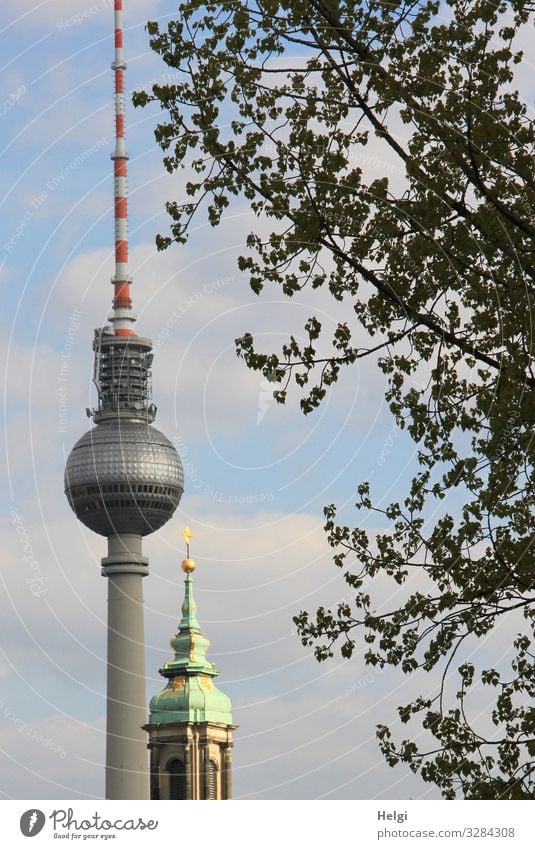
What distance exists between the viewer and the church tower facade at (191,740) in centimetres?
18650

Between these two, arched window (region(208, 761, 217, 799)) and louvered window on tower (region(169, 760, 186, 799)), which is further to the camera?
arched window (region(208, 761, 217, 799))

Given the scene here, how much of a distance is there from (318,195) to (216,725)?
162 meters

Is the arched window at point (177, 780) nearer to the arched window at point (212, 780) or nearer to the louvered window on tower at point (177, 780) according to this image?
the louvered window on tower at point (177, 780)

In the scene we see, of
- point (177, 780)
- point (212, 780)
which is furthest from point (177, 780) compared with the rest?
point (212, 780)

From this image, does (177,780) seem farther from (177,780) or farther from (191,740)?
(191,740)

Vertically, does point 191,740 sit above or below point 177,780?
above

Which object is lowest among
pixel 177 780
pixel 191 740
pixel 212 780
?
pixel 212 780

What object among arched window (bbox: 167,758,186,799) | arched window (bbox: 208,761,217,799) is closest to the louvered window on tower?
arched window (bbox: 167,758,186,799)

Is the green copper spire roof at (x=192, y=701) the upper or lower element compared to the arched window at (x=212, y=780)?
upper

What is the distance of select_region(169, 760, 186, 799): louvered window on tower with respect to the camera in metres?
185

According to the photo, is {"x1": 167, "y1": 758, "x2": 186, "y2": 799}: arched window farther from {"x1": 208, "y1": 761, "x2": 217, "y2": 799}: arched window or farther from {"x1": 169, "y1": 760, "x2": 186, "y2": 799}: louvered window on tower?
{"x1": 208, "y1": 761, "x2": 217, "y2": 799}: arched window

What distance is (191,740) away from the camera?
189125mm

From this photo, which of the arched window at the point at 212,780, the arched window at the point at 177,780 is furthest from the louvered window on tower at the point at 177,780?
the arched window at the point at 212,780

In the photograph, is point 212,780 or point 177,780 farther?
point 177,780
